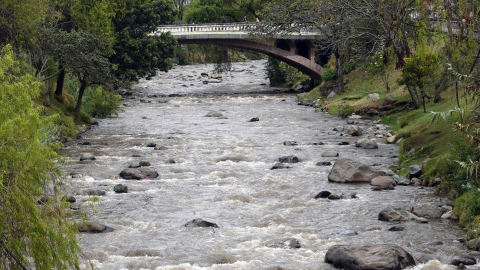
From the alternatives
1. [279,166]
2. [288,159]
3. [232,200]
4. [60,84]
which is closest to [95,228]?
[232,200]

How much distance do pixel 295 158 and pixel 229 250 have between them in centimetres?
1190

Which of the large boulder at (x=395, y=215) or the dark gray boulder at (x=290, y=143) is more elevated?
the large boulder at (x=395, y=215)

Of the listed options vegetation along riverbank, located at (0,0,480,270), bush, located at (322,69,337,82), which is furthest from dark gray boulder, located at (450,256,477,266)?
bush, located at (322,69,337,82)

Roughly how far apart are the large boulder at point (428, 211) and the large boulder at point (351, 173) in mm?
4506

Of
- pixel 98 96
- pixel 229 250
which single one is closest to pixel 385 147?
pixel 229 250

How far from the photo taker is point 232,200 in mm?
21688

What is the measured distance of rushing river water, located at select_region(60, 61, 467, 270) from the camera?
53.6ft

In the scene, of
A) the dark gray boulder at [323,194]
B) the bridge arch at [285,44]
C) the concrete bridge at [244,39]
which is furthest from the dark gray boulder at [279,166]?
the bridge arch at [285,44]

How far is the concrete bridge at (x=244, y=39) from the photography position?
61.6 meters

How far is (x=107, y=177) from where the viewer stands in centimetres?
2525

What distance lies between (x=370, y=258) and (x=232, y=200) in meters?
7.60

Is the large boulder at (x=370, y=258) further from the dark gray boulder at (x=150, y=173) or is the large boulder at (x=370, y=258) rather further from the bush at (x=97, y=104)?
the bush at (x=97, y=104)

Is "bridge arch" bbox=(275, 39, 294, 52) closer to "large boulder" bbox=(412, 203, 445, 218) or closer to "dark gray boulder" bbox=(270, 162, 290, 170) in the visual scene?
"dark gray boulder" bbox=(270, 162, 290, 170)

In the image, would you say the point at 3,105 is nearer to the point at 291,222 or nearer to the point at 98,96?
the point at 291,222
